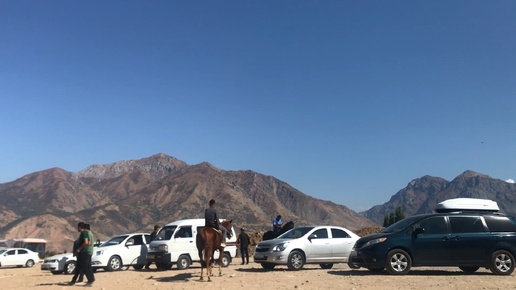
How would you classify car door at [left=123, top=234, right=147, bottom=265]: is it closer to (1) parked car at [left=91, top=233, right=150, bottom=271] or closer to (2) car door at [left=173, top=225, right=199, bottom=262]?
(1) parked car at [left=91, top=233, right=150, bottom=271]

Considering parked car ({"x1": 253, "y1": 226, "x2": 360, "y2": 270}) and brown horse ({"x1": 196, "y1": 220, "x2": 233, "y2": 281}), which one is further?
parked car ({"x1": 253, "y1": 226, "x2": 360, "y2": 270})

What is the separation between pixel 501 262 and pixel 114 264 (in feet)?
46.5

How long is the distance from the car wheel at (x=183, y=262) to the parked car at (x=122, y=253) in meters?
2.18

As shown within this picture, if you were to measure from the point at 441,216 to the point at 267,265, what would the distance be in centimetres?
651

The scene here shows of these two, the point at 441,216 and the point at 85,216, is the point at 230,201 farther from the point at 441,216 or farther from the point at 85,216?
the point at 441,216

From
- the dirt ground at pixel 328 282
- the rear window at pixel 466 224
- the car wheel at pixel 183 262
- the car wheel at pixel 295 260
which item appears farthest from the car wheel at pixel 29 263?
the rear window at pixel 466 224

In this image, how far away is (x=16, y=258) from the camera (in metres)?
35.9

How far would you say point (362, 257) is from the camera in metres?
15.0

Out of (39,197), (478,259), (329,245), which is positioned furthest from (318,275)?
(39,197)

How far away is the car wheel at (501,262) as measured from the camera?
14.6m

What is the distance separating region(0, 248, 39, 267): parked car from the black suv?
29.1 metres

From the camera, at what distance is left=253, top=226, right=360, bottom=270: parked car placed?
690 inches

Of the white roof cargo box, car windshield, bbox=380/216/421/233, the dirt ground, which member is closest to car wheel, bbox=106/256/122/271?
the dirt ground

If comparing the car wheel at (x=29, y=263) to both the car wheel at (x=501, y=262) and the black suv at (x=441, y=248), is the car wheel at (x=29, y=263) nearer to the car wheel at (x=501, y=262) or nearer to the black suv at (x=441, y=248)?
the black suv at (x=441, y=248)
